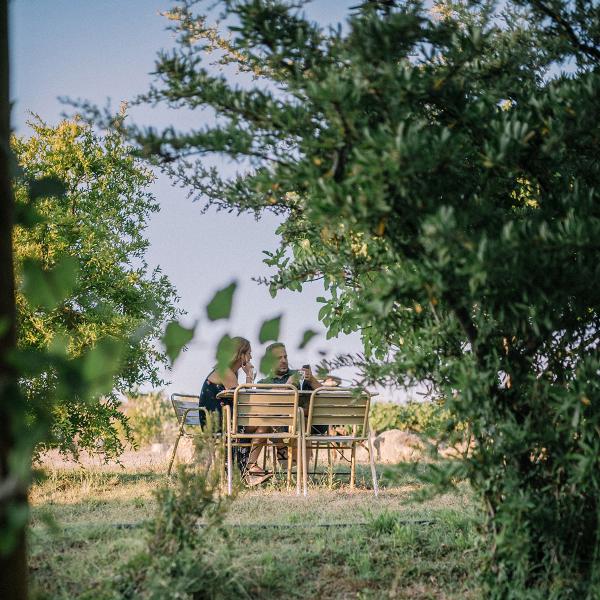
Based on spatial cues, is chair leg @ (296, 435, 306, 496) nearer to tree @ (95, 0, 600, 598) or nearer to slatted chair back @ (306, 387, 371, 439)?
slatted chair back @ (306, 387, 371, 439)

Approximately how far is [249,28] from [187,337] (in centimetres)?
197

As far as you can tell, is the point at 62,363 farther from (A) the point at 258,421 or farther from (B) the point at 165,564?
(A) the point at 258,421

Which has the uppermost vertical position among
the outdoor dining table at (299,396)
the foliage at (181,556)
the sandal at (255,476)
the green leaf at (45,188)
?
the green leaf at (45,188)

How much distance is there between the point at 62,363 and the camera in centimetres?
122

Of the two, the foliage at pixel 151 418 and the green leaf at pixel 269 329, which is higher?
the green leaf at pixel 269 329

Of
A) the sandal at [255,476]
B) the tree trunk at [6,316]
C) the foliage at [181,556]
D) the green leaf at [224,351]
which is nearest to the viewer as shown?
the green leaf at [224,351]

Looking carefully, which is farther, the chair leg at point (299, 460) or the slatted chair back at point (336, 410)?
the slatted chair back at point (336, 410)

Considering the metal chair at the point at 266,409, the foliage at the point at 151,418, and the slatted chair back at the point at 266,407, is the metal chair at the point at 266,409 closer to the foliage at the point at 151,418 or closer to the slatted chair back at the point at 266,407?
the slatted chair back at the point at 266,407

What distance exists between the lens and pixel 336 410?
770 centimetres

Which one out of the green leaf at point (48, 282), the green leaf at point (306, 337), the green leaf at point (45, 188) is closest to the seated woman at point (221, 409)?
the green leaf at point (45, 188)

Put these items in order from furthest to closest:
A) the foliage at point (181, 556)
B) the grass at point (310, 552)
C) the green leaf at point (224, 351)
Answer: the grass at point (310, 552) < the foliage at point (181, 556) < the green leaf at point (224, 351)

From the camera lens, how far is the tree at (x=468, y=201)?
276 centimetres


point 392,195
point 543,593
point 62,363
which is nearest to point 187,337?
point 62,363

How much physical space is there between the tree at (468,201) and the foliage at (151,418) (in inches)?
450
